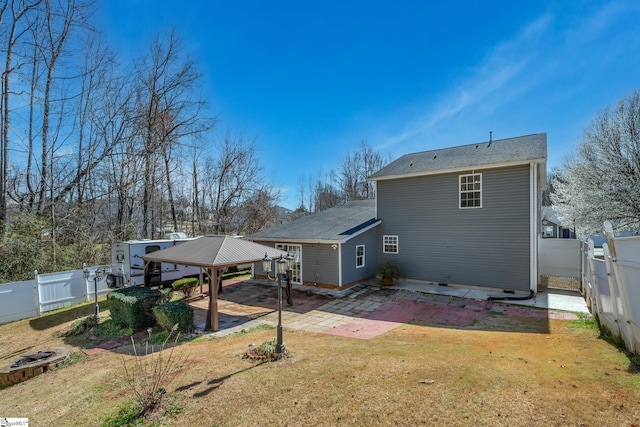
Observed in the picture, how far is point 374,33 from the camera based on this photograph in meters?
11.6

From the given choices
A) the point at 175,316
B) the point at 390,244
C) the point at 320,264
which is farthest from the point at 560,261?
the point at 175,316

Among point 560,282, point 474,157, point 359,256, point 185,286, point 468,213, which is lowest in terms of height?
point 560,282

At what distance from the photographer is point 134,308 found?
331 inches

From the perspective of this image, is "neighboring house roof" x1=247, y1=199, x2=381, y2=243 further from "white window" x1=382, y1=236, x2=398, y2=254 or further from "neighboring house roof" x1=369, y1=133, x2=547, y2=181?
"neighboring house roof" x1=369, y1=133, x2=547, y2=181

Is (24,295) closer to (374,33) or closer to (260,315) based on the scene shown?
(260,315)

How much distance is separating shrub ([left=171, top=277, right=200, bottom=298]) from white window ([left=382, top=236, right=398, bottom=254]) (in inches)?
334

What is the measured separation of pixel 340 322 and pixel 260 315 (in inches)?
104

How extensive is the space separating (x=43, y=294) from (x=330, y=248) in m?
10.5

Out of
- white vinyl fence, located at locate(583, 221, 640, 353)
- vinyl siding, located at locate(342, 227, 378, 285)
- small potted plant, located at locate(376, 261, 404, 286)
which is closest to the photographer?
white vinyl fence, located at locate(583, 221, 640, 353)

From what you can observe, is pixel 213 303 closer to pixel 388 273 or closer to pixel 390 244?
pixel 388 273

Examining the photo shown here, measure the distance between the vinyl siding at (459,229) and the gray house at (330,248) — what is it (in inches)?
40.9

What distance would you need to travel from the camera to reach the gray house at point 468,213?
36.8 ft

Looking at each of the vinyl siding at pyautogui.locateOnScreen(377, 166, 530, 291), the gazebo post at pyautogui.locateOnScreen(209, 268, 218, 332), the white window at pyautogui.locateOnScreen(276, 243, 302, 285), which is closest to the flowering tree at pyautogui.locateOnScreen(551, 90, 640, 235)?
the vinyl siding at pyautogui.locateOnScreen(377, 166, 530, 291)

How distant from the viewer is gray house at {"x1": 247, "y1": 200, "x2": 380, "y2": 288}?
12.4 meters
